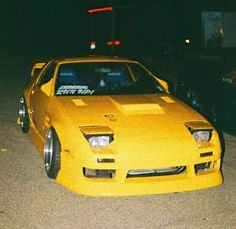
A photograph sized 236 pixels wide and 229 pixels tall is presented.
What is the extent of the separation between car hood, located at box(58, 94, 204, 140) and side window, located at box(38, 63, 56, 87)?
0.99m

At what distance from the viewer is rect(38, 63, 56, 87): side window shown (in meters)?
6.66

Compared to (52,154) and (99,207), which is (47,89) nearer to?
(52,154)

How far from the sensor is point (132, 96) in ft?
19.7

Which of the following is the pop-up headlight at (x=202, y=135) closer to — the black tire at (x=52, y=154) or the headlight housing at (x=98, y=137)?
the headlight housing at (x=98, y=137)

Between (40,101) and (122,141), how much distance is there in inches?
76.4

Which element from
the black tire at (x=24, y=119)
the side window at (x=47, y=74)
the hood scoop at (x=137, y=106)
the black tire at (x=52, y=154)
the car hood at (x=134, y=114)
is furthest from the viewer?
the black tire at (x=24, y=119)

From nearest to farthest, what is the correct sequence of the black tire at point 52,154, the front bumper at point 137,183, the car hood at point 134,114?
the front bumper at point 137,183 < the car hood at point 134,114 < the black tire at point 52,154

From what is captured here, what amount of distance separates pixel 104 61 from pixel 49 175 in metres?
2.00

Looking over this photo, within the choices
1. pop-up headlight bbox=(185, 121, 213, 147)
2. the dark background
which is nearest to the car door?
pop-up headlight bbox=(185, 121, 213, 147)

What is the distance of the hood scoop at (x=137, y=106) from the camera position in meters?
5.39

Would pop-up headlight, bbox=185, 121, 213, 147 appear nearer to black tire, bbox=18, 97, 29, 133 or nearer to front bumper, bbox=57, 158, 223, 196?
front bumper, bbox=57, 158, 223, 196

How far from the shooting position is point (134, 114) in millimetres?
5316

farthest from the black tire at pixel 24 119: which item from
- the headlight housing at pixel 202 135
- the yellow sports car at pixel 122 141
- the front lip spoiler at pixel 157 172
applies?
the headlight housing at pixel 202 135

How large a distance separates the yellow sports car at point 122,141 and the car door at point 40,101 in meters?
0.02
